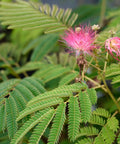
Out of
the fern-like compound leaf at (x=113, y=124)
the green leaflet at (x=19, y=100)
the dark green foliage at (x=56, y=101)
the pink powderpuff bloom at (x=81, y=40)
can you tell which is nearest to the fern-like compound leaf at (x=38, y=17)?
the dark green foliage at (x=56, y=101)

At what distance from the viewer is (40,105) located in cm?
53

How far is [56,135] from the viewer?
1.59 feet

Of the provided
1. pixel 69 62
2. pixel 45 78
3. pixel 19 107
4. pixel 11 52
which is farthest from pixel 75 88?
pixel 11 52

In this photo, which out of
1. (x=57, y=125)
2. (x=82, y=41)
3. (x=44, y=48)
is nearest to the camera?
(x=57, y=125)

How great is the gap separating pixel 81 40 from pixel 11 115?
0.31 metres

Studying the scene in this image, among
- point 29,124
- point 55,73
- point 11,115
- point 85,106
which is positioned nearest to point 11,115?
point 11,115

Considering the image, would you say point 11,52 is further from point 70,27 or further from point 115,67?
point 115,67

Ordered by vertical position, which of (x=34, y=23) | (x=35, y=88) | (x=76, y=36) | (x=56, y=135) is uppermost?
(x=34, y=23)

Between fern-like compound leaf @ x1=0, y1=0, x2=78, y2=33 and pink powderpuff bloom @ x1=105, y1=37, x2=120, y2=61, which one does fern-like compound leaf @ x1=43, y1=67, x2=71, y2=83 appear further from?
pink powderpuff bloom @ x1=105, y1=37, x2=120, y2=61

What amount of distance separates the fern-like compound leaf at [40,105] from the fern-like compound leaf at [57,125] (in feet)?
0.06

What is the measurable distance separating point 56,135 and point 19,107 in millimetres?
190

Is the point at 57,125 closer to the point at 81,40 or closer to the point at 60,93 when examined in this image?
the point at 60,93

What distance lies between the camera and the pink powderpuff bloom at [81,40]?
597 mm

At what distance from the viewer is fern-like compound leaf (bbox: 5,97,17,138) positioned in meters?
0.55
